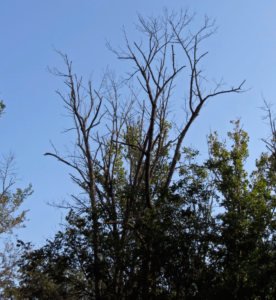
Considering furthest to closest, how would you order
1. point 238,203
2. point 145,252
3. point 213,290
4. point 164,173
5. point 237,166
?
1. point 164,173
2. point 237,166
3. point 238,203
4. point 145,252
5. point 213,290

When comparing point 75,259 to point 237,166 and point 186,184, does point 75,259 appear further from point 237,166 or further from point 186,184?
point 237,166

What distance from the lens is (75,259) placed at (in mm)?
7578

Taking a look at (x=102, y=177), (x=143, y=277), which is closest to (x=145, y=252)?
(x=143, y=277)

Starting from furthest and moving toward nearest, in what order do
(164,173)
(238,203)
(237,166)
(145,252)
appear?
(164,173)
(237,166)
(238,203)
(145,252)

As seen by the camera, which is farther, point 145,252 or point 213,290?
point 145,252

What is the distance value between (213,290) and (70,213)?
148 inches

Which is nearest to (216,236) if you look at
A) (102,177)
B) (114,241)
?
(114,241)

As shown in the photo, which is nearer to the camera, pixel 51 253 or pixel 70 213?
pixel 51 253

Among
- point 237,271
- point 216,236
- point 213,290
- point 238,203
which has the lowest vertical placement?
point 213,290

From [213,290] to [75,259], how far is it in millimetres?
3028

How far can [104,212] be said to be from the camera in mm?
8039

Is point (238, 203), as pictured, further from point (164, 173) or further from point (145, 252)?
point (164, 173)

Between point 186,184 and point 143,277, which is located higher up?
point 186,184

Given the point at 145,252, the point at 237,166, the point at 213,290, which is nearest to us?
the point at 213,290
